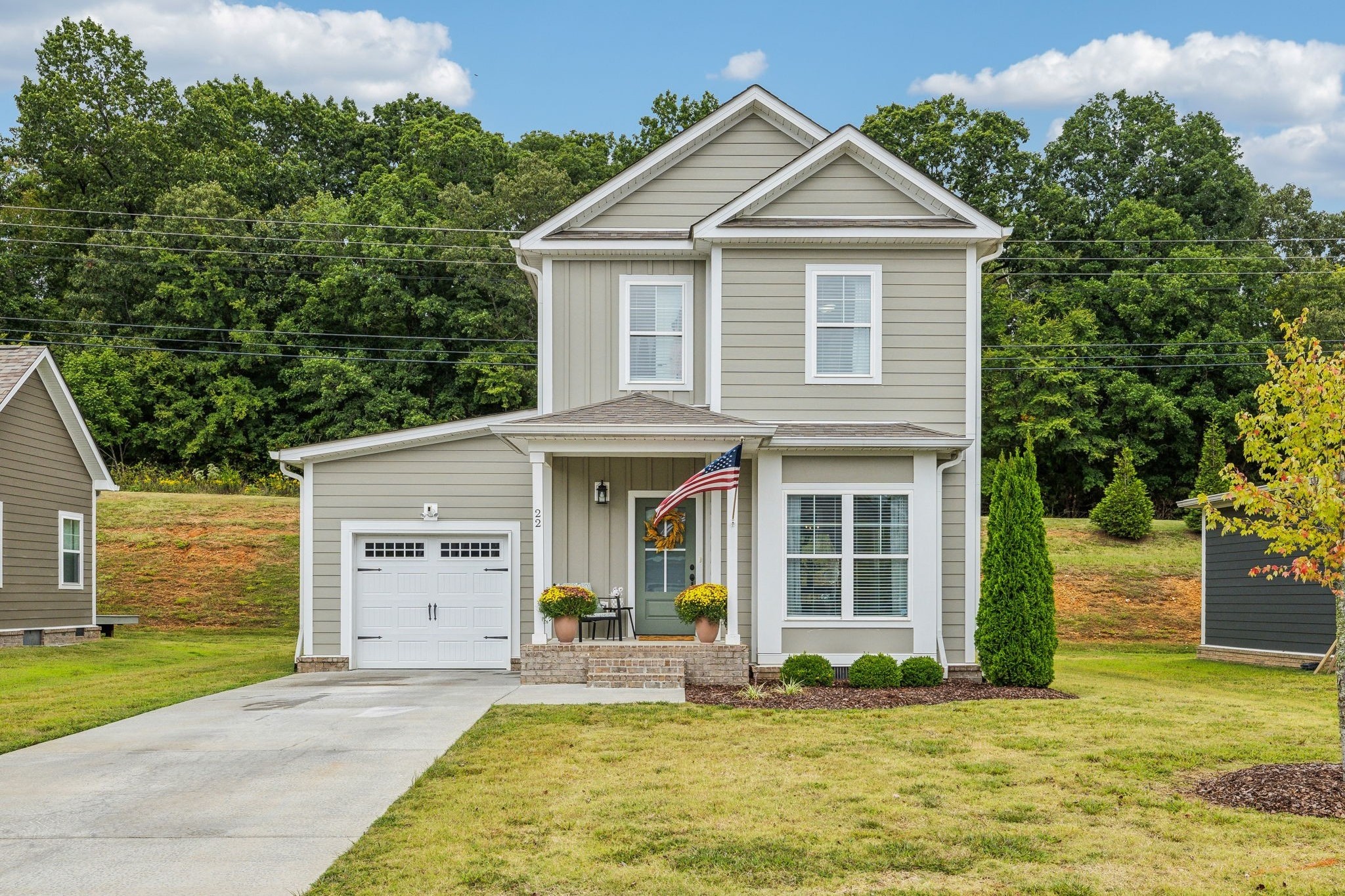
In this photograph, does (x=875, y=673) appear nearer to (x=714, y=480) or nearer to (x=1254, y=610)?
(x=714, y=480)

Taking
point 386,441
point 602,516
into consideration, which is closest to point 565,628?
point 602,516

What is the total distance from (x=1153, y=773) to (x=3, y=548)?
18097 mm

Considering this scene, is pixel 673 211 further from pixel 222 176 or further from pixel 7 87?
pixel 7 87

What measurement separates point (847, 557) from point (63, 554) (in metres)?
14.9

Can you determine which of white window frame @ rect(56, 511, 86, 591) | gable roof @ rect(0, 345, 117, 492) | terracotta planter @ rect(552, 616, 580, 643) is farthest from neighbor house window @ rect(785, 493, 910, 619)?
white window frame @ rect(56, 511, 86, 591)

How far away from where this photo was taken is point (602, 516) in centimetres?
1677

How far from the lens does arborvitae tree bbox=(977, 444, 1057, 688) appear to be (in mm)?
14867

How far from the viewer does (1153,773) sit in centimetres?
923

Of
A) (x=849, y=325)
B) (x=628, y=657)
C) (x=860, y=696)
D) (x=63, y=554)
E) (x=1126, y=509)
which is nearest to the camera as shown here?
(x=860, y=696)

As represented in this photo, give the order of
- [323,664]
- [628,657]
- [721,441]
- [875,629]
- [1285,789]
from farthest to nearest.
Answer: [323,664], [875,629], [721,441], [628,657], [1285,789]

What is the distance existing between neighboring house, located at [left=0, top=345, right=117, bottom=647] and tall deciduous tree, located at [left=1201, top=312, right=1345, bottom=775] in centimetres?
1871

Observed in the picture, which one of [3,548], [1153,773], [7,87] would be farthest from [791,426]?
[7,87]

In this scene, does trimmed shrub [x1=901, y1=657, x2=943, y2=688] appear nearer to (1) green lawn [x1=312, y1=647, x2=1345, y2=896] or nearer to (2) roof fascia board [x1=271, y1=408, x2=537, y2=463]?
(1) green lawn [x1=312, y1=647, x2=1345, y2=896]

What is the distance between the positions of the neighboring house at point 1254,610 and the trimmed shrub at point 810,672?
712 centimetres
